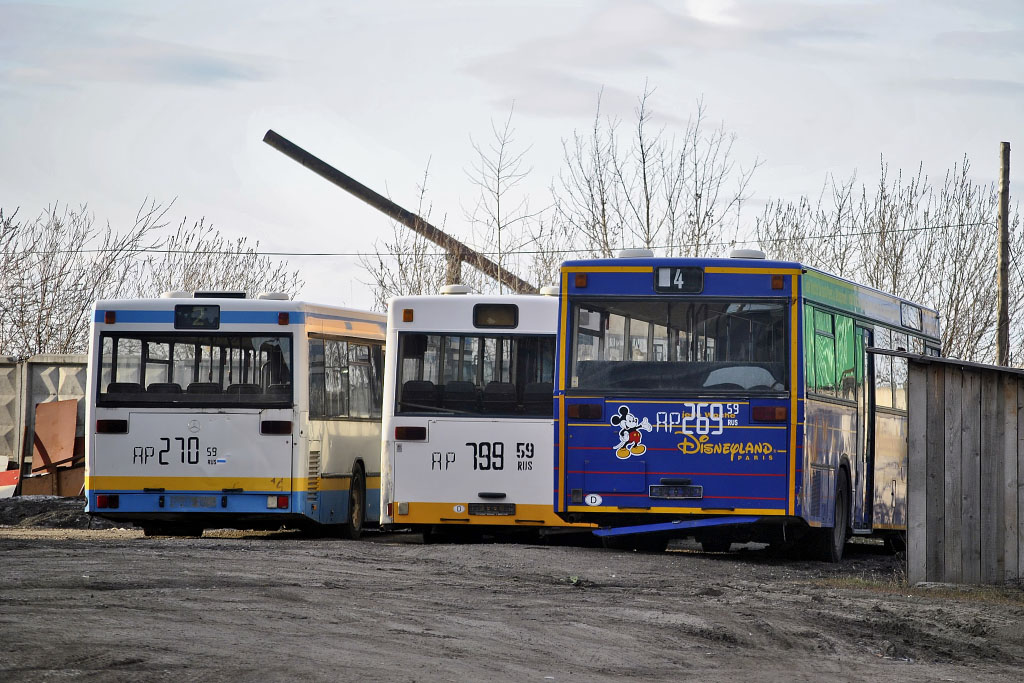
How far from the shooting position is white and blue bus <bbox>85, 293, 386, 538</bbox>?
17.7m

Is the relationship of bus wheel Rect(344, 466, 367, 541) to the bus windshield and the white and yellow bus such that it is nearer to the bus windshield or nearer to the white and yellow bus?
the white and yellow bus

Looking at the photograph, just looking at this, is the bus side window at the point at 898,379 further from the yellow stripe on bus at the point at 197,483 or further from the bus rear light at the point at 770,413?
the yellow stripe on bus at the point at 197,483

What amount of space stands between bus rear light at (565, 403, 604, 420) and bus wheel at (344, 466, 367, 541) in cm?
489

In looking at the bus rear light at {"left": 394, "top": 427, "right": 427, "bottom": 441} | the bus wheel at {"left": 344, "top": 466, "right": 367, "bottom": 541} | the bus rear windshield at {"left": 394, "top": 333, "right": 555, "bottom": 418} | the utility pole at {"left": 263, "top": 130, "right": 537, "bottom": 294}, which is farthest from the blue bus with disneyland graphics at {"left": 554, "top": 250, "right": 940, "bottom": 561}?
the utility pole at {"left": 263, "top": 130, "right": 537, "bottom": 294}

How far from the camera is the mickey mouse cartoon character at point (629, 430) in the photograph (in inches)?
603

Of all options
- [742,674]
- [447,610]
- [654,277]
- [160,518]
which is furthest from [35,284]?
[742,674]

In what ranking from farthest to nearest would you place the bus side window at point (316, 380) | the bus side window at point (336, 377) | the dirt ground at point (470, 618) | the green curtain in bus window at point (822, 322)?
the bus side window at point (336, 377) → the bus side window at point (316, 380) → the green curtain in bus window at point (822, 322) → the dirt ground at point (470, 618)

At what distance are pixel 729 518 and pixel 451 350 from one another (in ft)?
13.3

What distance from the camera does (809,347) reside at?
15.3 metres

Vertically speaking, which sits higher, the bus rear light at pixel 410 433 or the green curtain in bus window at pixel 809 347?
the green curtain in bus window at pixel 809 347

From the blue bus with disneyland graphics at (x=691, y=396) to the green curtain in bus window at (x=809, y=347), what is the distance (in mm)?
30

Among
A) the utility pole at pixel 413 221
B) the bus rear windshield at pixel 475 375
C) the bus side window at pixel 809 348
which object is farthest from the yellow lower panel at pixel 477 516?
the utility pole at pixel 413 221

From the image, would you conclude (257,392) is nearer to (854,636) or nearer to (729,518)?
(729,518)

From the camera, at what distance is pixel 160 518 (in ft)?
58.9
